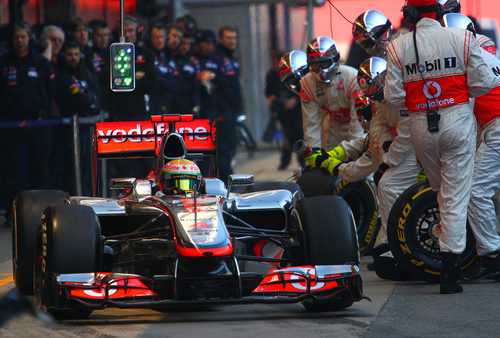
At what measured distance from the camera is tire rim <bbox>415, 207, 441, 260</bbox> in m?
7.81

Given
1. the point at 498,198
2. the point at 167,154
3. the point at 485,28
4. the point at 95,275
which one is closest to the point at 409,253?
the point at 498,198

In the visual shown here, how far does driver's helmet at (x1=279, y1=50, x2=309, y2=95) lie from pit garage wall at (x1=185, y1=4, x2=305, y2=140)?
487 inches

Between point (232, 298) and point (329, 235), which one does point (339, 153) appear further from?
point (232, 298)

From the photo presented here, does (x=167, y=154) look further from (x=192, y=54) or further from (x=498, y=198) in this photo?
(x=192, y=54)

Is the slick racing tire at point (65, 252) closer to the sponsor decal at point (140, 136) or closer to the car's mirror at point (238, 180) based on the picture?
the car's mirror at point (238, 180)

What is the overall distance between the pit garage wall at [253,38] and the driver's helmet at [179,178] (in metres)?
16.0

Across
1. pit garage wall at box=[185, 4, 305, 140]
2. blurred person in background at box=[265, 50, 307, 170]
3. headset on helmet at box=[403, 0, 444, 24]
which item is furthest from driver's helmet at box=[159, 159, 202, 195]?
pit garage wall at box=[185, 4, 305, 140]

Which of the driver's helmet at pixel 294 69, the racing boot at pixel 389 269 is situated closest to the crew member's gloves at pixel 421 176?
the racing boot at pixel 389 269

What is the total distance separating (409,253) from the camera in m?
7.76

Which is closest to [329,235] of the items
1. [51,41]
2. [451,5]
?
[451,5]

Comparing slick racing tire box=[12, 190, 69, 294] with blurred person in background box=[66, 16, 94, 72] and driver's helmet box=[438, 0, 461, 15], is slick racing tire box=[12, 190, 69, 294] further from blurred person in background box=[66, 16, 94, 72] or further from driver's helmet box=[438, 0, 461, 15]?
blurred person in background box=[66, 16, 94, 72]

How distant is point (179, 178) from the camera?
23.9 ft

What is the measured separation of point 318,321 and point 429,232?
173 cm

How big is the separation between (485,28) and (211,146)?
53.1ft
